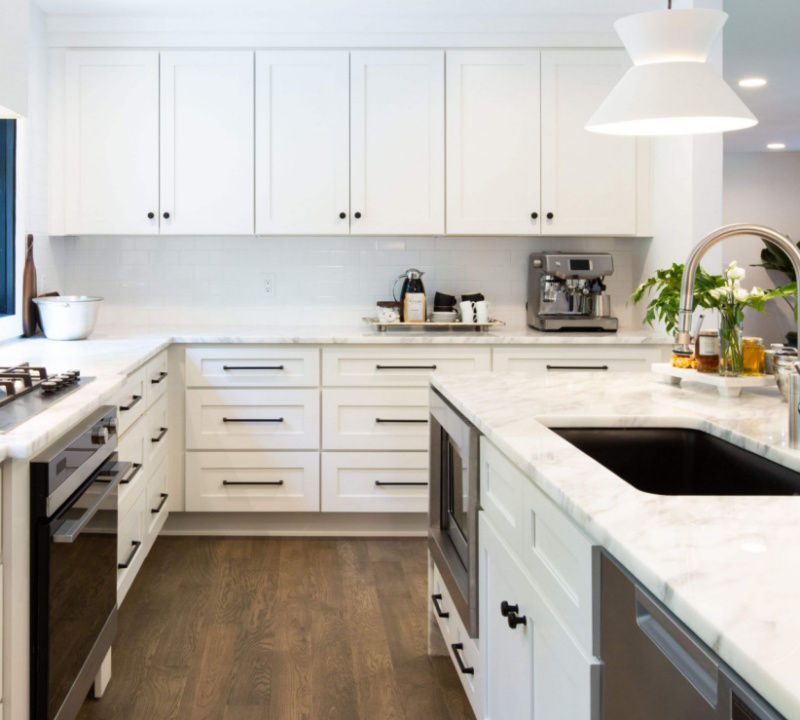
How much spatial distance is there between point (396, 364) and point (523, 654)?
237cm

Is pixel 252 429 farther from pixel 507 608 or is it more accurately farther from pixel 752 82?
pixel 752 82

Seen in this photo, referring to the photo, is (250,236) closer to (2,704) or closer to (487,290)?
(487,290)

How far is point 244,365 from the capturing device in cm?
375

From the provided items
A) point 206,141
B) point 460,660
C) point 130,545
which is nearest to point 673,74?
point 460,660

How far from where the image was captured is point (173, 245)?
432 cm

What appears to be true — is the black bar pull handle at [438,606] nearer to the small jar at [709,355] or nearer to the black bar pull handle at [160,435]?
the small jar at [709,355]

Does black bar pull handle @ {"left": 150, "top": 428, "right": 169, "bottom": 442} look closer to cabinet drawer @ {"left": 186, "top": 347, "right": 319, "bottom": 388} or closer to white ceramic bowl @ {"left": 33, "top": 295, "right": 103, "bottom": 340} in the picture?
cabinet drawer @ {"left": 186, "top": 347, "right": 319, "bottom": 388}

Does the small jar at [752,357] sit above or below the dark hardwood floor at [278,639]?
above

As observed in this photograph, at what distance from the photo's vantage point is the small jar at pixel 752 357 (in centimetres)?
209

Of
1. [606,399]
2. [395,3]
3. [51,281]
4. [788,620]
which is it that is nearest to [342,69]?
[395,3]

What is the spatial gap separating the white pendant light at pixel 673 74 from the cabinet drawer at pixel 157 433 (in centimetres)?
221

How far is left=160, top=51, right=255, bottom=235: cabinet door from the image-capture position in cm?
394

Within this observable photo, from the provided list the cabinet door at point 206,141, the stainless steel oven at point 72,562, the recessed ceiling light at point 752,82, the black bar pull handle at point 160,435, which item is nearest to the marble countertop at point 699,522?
the stainless steel oven at point 72,562

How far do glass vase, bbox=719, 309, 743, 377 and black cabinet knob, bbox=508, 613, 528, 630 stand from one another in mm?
916
